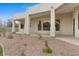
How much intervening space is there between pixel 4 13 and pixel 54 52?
2688 centimetres

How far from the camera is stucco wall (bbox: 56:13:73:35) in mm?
24250

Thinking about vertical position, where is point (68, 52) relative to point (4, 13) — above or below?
below

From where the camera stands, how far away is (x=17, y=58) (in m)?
9.44

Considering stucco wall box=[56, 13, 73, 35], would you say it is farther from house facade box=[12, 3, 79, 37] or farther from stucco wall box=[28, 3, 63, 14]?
stucco wall box=[28, 3, 63, 14]

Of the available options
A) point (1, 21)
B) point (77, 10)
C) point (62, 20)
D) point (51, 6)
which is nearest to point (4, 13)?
point (1, 21)

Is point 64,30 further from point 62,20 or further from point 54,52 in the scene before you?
point 54,52

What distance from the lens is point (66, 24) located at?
2458 centimetres

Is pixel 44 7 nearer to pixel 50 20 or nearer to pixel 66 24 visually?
pixel 50 20

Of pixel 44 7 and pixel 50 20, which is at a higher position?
pixel 44 7

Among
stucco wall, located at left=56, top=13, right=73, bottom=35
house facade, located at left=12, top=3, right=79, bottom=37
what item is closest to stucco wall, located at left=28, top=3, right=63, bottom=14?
house facade, located at left=12, top=3, right=79, bottom=37

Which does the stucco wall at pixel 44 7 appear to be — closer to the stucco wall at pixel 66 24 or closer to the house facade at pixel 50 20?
the house facade at pixel 50 20

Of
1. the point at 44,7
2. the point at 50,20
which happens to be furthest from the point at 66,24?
the point at 44,7

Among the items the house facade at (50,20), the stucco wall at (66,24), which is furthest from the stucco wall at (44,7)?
the stucco wall at (66,24)

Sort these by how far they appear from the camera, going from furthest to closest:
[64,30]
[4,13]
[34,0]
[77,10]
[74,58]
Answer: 1. [4,13]
2. [64,30]
3. [77,10]
4. [34,0]
5. [74,58]
